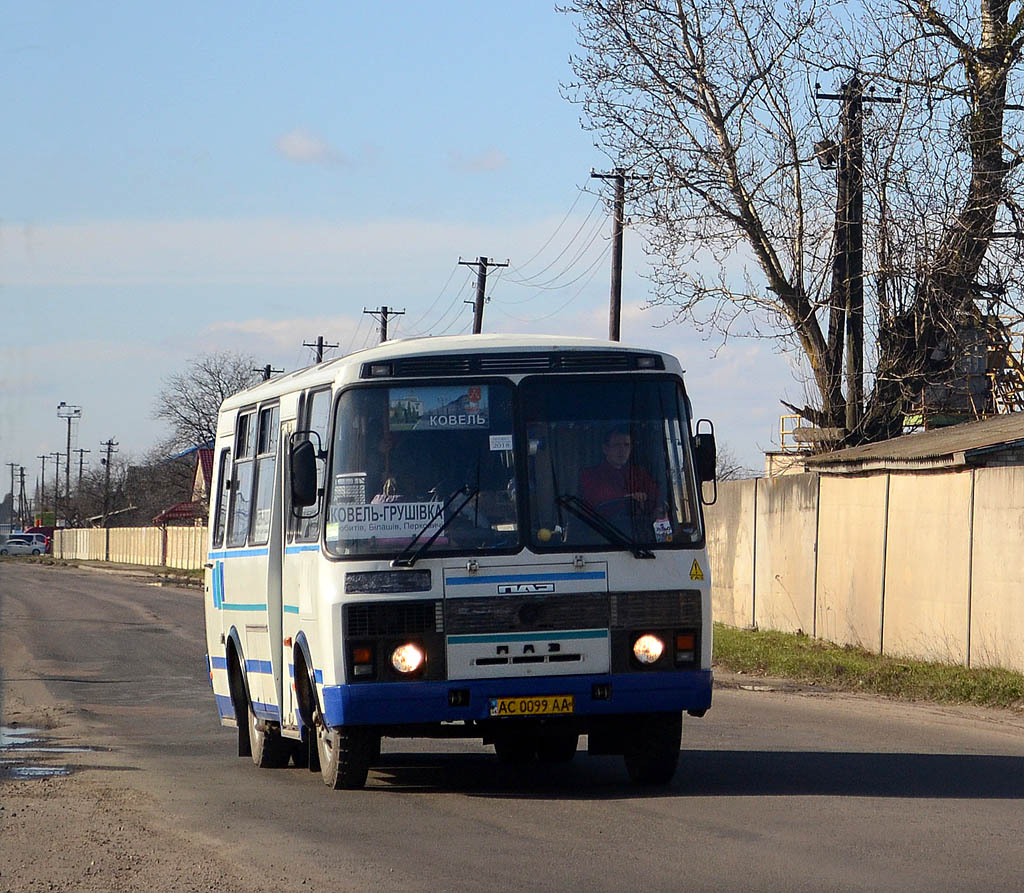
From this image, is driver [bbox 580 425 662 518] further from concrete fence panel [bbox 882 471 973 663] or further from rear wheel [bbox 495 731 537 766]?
concrete fence panel [bbox 882 471 973 663]

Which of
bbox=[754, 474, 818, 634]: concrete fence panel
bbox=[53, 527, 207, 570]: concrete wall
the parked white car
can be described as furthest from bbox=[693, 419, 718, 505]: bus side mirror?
the parked white car

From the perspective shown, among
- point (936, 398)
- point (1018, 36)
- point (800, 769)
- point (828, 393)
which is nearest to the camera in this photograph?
point (800, 769)

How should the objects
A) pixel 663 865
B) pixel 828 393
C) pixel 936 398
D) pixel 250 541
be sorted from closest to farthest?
pixel 663 865 → pixel 250 541 → pixel 828 393 → pixel 936 398

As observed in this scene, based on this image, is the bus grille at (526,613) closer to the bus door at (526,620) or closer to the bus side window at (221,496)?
the bus door at (526,620)

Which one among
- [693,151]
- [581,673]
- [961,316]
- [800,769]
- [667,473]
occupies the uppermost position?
[693,151]

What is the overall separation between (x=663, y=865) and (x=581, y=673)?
7.21ft

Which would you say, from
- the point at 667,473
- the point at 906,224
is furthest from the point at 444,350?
the point at 906,224

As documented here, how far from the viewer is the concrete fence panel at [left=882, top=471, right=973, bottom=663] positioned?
18.5 meters

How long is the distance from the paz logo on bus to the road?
1.23m

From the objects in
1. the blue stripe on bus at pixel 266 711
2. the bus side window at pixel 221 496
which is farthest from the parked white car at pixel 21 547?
the blue stripe on bus at pixel 266 711

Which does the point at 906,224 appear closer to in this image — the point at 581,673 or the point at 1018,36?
the point at 1018,36

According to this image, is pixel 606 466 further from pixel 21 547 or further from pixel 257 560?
pixel 21 547

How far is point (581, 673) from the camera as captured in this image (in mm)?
9633

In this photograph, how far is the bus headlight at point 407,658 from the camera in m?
9.51
